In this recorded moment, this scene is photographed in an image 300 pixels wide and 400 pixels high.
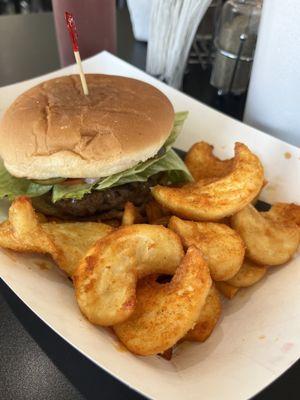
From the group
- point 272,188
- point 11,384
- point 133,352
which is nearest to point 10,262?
point 11,384

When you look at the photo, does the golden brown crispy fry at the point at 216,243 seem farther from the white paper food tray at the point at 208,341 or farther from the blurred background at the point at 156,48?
the blurred background at the point at 156,48

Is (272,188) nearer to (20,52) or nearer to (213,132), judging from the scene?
(213,132)

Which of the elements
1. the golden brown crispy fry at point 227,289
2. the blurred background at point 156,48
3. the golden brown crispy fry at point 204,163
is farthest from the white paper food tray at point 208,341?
the blurred background at point 156,48

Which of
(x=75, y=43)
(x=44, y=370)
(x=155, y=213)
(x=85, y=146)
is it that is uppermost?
(x=75, y=43)

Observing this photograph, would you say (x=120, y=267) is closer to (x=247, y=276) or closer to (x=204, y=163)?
(x=247, y=276)

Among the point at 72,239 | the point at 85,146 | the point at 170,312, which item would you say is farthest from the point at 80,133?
the point at 170,312

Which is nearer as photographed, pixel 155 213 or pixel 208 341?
pixel 208 341
